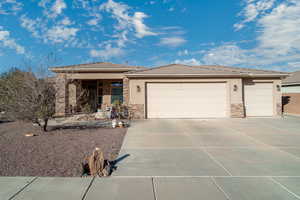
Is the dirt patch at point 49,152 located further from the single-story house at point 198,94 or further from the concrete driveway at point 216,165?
the single-story house at point 198,94

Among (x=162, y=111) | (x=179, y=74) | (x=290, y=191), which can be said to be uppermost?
(x=179, y=74)

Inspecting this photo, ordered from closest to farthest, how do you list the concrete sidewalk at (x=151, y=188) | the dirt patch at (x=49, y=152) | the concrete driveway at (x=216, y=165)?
1. the concrete sidewalk at (x=151, y=188)
2. the concrete driveway at (x=216, y=165)
3. the dirt patch at (x=49, y=152)

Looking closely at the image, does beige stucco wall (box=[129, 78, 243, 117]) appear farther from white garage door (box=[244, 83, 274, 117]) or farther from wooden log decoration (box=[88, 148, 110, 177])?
wooden log decoration (box=[88, 148, 110, 177])

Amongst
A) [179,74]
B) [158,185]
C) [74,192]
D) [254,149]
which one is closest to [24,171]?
[74,192]

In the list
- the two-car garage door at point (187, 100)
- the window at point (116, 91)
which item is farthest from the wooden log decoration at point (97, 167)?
the window at point (116, 91)

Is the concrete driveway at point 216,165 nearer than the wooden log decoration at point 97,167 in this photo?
Yes

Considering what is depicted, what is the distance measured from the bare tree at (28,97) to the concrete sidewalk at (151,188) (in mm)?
3899

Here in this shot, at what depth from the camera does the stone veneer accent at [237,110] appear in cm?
1168

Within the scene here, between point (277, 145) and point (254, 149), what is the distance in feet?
3.67

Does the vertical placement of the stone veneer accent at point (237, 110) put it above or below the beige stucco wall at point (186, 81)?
below

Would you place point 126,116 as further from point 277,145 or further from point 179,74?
point 277,145

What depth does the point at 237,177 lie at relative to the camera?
3506 mm

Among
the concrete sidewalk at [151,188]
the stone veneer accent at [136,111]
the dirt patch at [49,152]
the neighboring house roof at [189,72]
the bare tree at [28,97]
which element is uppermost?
the neighboring house roof at [189,72]

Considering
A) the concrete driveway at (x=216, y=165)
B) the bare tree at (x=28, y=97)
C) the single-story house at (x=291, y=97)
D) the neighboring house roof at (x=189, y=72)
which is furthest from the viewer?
the single-story house at (x=291, y=97)
